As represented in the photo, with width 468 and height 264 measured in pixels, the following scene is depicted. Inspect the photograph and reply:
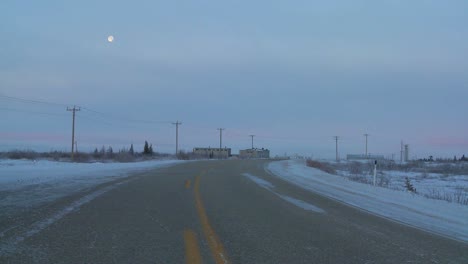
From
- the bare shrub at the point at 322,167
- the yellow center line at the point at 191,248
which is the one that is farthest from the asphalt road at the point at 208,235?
the bare shrub at the point at 322,167

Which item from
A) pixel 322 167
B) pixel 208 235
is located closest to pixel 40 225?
pixel 208 235

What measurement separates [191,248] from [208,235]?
42.5 inches

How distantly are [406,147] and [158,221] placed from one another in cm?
11353

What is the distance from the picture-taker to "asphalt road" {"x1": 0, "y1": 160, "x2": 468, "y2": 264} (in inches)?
273

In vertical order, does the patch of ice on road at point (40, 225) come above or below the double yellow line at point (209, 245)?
above

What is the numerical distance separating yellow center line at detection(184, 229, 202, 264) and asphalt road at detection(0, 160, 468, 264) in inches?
0.6

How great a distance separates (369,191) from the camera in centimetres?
1864

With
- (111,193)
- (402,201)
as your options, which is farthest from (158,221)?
(402,201)

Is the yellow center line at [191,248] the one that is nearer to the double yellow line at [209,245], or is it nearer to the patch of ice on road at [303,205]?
the double yellow line at [209,245]

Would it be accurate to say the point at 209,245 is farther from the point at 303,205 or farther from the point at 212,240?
the point at 303,205

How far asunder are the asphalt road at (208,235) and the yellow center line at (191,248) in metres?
0.01

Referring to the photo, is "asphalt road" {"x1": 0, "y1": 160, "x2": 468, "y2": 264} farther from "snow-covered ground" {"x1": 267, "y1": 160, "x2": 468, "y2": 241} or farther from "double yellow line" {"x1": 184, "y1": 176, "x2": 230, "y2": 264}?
"snow-covered ground" {"x1": 267, "y1": 160, "x2": 468, "y2": 241}

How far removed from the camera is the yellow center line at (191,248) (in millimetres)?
6630

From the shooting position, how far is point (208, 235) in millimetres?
8445
